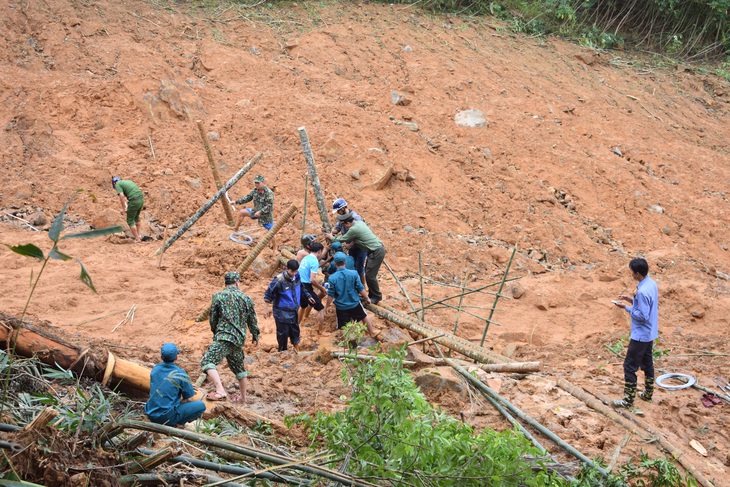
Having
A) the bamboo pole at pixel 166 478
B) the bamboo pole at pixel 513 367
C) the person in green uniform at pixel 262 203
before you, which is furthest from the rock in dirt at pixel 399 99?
the bamboo pole at pixel 166 478

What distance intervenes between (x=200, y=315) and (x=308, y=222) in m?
3.84

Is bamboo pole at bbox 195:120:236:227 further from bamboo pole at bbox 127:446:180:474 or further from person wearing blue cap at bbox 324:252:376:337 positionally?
bamboo pole at bbox 127:446:180:474

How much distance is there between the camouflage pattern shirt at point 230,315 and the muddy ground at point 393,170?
800 millimetres

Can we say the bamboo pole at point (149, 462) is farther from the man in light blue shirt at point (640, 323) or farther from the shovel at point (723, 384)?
the shovel at point (723, 384)

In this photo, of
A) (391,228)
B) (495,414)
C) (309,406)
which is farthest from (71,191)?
(495,414)

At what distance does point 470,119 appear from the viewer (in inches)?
646

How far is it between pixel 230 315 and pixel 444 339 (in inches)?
111

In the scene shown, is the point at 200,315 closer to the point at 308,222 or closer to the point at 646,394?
the point at 308,222

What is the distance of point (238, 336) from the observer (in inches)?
277

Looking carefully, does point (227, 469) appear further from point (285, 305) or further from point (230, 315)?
point (285, 305)

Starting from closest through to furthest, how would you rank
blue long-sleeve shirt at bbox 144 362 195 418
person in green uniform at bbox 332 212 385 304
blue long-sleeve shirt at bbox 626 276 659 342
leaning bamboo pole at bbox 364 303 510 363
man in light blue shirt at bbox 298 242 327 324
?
blue long-sleeve shirt at bbox 144 362 195 418, blue long-sleeve shirt at bbox 626 276 659 342, leaning bamboo pole at bbox 364 303 510 363, man in light blue shirt at bbox 298 242 327 324, person in green uniform at bbox 332 212 385 304

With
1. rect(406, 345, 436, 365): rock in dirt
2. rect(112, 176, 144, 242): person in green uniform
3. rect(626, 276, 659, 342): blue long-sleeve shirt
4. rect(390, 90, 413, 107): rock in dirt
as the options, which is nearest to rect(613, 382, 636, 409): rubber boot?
rect(626, 276, 659, 342): blue long-sleeve shirt

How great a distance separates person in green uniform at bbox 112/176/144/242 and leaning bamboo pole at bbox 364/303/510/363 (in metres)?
4.89

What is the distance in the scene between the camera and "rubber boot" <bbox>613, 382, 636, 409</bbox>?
729 cm
